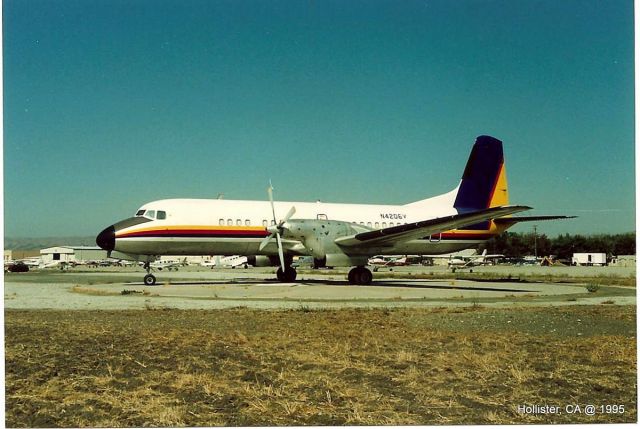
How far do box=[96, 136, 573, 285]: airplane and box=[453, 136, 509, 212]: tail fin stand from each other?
1.36 metres

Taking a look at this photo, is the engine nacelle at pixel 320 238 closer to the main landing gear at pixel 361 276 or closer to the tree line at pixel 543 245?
the main landing gear at pixel 361 276

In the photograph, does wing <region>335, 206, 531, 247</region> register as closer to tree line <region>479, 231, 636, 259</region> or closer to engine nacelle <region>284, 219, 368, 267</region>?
engine nacelle <region>284, 219, 368, 267</region>

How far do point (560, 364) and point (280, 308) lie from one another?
927 centimetres

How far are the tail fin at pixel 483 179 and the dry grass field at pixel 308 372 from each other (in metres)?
21.5

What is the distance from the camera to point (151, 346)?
10.0m

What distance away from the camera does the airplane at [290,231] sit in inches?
1053

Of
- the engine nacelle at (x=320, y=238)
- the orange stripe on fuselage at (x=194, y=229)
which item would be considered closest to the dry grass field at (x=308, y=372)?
the engine nacelle at (x=320, y=238)

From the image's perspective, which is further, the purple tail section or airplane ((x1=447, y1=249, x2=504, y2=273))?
airplane ((x1=447, y1=249, x2=504, y2=273))

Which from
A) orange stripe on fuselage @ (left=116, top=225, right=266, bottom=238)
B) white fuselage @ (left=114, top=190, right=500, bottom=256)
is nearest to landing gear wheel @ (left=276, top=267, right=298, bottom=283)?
white fuselage @ (left=114, top=190, right=500, bottom=256)

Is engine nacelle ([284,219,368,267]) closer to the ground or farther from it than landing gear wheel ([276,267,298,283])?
farther from it

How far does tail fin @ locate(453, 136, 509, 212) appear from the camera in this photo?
3456cm

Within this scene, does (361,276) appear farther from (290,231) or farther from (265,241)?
(265,241)

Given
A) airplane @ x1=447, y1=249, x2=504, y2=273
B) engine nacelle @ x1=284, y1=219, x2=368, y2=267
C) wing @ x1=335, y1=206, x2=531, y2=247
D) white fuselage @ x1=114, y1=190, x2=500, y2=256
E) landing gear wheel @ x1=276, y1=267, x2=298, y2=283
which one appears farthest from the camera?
airplane @ x1=447, y1=249, x2=504, y2=273

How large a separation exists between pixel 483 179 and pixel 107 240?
862 inches
